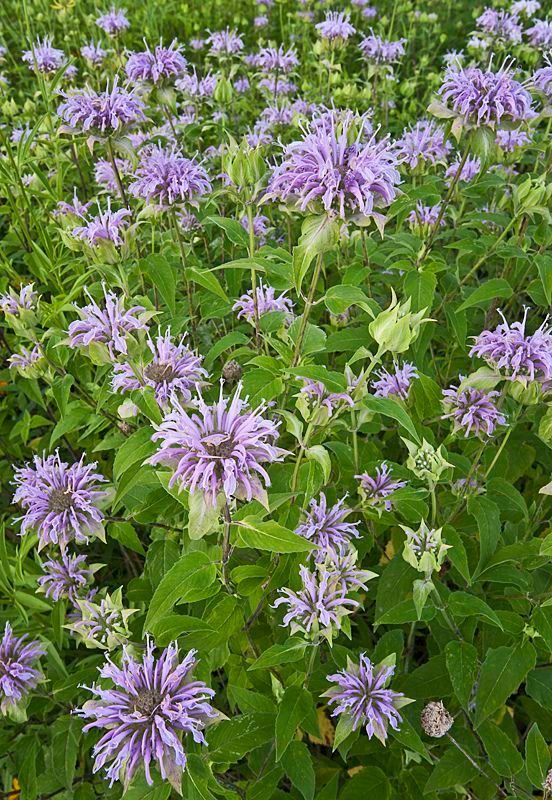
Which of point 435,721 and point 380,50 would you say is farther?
point 380,50

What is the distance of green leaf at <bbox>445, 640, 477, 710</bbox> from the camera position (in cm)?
110

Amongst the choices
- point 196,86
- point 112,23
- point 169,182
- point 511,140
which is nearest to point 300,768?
point 169,182

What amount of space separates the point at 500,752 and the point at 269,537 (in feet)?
2.15

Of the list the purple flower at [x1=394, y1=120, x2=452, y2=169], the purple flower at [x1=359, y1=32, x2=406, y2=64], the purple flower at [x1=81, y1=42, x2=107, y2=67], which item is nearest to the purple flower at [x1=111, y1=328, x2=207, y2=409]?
the purple flower at [x1=394, y1=120, x2=452, y2=169]

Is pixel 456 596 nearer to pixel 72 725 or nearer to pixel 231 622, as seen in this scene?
pixel 231 622

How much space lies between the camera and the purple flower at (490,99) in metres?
1.36

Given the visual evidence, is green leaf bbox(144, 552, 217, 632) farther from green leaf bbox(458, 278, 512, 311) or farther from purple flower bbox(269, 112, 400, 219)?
green leaf bbox(458, 278, 512, 311)

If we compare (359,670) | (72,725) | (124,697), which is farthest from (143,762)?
(72,725)

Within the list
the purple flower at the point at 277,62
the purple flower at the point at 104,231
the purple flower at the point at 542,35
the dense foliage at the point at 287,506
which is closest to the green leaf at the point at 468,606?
the dense foliage at the point at 287,506

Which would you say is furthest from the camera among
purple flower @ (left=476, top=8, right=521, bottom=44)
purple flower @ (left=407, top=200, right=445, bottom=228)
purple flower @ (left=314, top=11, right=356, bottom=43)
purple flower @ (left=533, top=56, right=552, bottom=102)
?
purple flower @ (left=476, top=8, right=521, bottom=44)

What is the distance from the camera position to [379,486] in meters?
1.26

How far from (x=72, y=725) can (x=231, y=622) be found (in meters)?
0.51

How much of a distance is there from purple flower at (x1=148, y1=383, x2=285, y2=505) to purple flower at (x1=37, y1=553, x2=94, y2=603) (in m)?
0.56

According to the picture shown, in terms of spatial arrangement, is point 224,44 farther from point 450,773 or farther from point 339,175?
point 450,773
